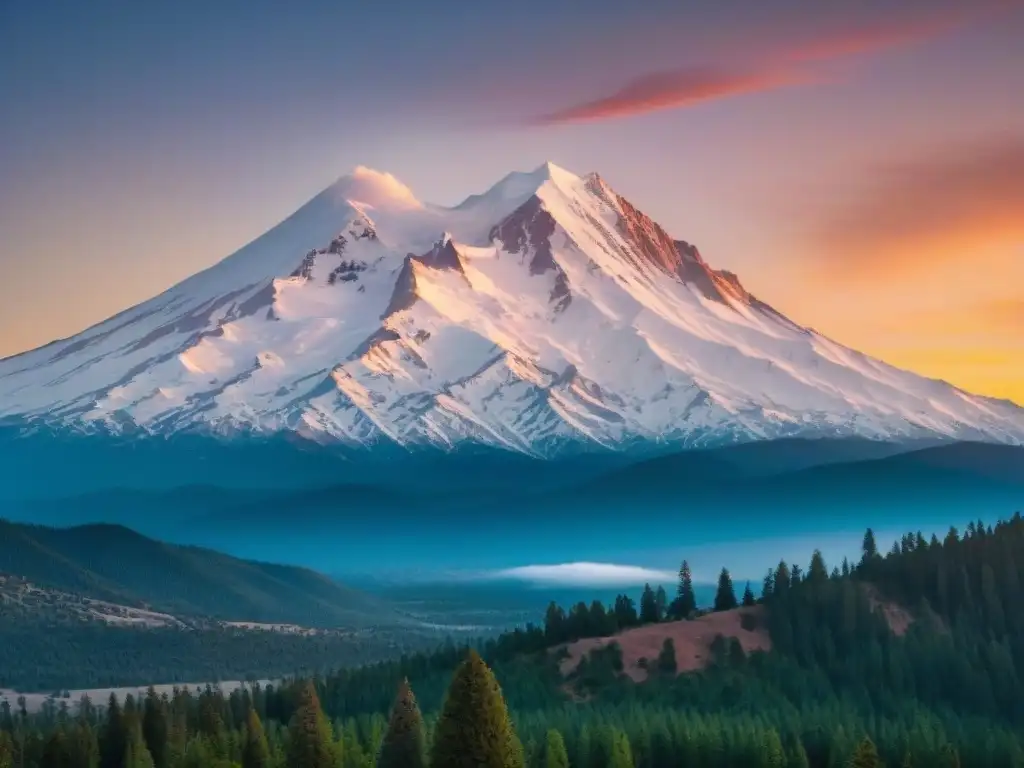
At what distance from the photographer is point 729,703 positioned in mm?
167875

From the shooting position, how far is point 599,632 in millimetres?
190750

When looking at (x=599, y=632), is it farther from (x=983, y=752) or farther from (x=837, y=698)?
(x=983, y=752)

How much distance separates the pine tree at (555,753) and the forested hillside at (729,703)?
0.14 m

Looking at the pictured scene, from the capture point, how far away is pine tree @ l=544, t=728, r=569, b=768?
121 m

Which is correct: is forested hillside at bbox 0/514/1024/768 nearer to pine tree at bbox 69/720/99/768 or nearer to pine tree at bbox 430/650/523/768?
pine tree at bbox 69/720/99/768

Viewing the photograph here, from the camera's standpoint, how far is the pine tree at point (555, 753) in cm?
12112

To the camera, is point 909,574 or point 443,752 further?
point 909,574

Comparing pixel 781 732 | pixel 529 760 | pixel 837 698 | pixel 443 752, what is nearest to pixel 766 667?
pixel 837 698

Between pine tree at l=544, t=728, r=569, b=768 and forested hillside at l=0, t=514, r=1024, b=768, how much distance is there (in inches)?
5.5

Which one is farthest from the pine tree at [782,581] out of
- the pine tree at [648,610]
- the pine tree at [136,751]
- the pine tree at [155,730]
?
the pine tree at [136,751]

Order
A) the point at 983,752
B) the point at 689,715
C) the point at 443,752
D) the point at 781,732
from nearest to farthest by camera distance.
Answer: the point at 443,752, the point at 983,752, the point at 781,732, the point at 689,715

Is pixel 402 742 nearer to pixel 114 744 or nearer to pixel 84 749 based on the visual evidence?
pixel 84 749

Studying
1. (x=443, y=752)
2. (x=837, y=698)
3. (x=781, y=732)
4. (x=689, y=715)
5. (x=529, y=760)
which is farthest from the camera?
(x=837, y=698)

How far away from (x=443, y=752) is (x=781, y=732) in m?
75.9
